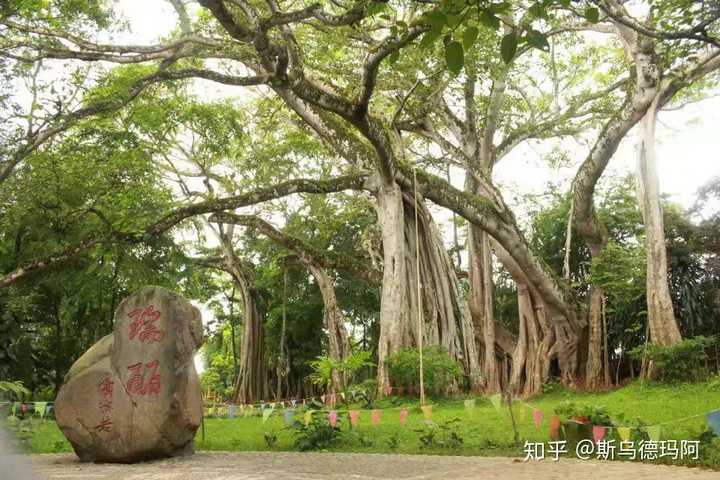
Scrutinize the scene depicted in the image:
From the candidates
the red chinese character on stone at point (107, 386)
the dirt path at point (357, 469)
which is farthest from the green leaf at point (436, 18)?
the red chinese character on stone at point (107, 386)

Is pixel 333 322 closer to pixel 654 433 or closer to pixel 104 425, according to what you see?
pixel 104 425

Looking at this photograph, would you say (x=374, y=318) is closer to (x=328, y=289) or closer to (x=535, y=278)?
(x=328, y=289)

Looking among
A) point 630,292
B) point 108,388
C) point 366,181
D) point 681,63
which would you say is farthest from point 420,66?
point 108,388

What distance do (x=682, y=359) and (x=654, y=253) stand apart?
1575 mm

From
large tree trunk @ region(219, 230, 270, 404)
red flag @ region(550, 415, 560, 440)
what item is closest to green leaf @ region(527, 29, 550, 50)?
red flag @ region(550, 415, 560, 440)

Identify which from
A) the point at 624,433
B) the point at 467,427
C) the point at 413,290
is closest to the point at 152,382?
the point at 467,427

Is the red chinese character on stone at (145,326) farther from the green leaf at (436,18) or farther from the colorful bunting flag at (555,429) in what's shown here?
the green leaf at (436,18)

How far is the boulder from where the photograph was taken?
5855 mm

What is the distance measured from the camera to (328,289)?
570 inches

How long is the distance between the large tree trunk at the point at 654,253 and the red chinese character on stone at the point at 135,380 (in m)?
7.30

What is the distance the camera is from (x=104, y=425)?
584 cm

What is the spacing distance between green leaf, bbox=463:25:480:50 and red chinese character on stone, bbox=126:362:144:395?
4846mm

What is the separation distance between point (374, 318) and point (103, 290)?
8.27 m

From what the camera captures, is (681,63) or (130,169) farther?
(130,169)
